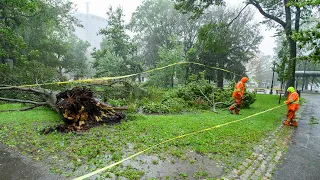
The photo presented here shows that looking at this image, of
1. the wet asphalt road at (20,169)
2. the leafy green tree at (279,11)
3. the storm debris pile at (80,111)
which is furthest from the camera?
the leafy green tree at (279,11)

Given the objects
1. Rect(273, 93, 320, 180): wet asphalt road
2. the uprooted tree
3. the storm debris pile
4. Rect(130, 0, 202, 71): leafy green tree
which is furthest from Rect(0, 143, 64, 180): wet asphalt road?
Rect(130, 0, 202, 71): leafy green tree

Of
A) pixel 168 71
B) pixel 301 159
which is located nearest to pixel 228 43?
pixel 168 71

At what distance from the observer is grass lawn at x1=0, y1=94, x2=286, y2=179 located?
146 inches

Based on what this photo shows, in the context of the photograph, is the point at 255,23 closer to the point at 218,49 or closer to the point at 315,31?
the point at 218,49

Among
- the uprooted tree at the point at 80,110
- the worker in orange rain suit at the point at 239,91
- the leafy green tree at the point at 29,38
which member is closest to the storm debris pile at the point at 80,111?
the uprooted tree at the point at 80,110

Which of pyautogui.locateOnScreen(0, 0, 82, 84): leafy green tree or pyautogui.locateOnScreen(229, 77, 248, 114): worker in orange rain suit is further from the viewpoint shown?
pyautogui.locateOnScreen(0, 0, 82, 84): leafy green tree

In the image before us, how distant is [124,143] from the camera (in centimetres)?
471

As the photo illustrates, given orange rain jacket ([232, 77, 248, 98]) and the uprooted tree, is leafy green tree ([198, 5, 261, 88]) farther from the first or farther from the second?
the uprooted tree

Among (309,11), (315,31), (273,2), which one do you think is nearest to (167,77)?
(273,2)

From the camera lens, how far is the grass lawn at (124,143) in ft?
12.2

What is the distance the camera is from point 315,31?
4.20m

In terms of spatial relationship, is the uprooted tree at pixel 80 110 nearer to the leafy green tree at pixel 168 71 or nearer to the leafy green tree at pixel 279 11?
the leafy green tree at pixel 279 11

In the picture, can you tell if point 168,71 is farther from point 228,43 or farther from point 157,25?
point 157,25

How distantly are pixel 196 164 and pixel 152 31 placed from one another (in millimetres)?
29848
